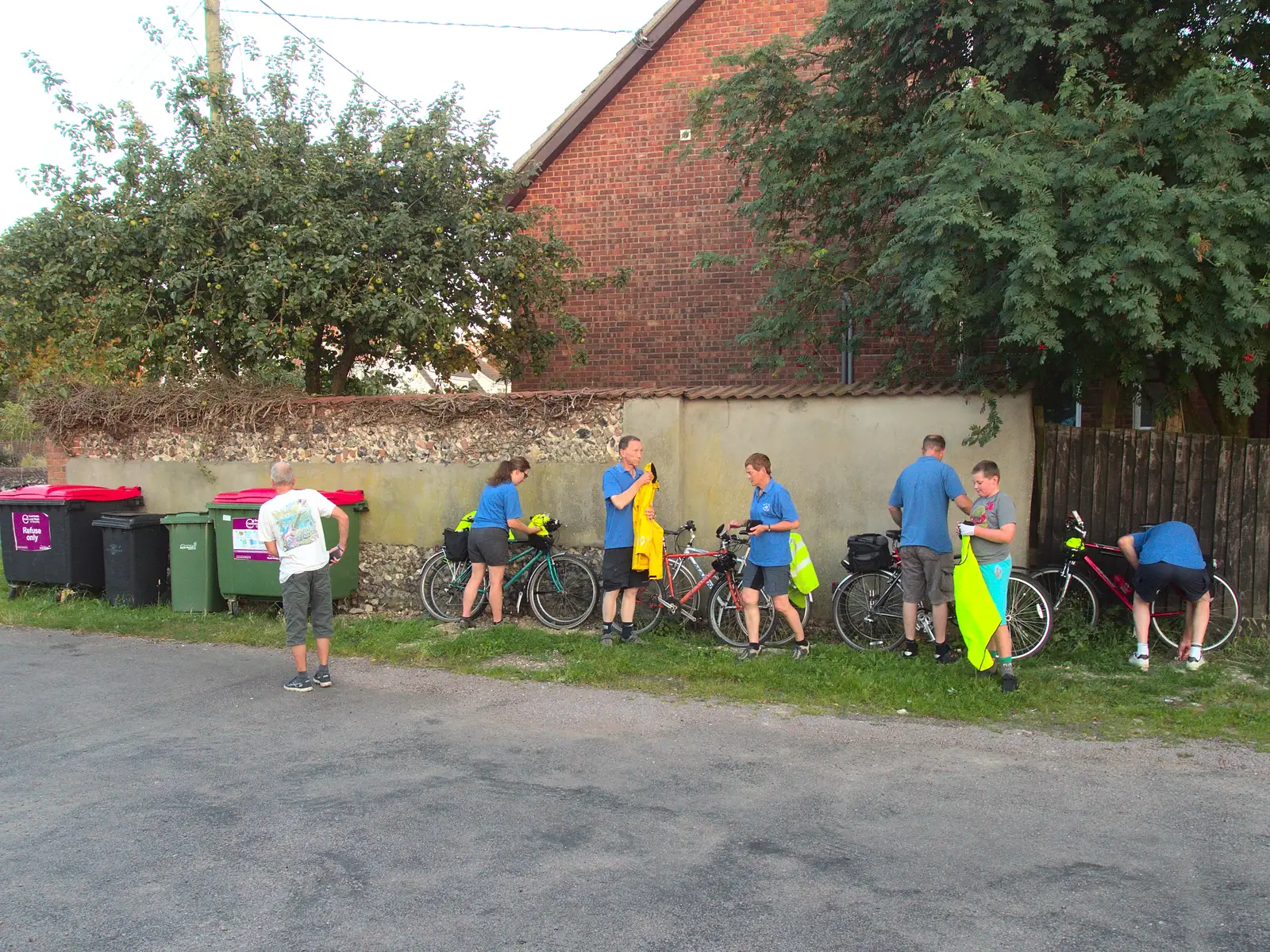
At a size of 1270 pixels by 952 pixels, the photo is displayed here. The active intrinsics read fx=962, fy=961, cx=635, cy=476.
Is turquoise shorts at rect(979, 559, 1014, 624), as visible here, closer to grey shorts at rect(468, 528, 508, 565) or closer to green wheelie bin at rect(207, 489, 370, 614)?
grey shorts at rect(468, 528, 508, 565)

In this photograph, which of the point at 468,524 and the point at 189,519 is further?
the point at 189,519

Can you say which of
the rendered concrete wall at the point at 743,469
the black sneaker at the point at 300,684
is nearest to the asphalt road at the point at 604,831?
the black sneaker at the point at 300,684

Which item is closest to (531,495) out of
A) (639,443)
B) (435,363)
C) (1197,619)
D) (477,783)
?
(639,443)

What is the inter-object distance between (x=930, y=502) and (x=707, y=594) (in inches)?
92.7

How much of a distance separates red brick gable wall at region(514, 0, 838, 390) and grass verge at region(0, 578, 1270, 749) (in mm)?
5967

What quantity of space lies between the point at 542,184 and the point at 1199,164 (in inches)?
390

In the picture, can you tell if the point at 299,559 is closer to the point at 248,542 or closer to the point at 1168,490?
the point at 248,542

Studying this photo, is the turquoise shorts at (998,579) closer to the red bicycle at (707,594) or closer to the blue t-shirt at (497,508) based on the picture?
the red bicycle at (707,594)

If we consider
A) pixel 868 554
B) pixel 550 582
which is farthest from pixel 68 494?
pixel 868 554

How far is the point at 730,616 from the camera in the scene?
863 centimetres

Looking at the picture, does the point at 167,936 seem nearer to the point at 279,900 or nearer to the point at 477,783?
the point at 279,900

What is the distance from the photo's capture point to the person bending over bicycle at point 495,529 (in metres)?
8.95

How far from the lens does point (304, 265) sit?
10828mm

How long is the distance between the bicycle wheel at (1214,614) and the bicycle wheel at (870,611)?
1973mm
